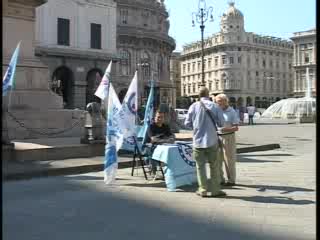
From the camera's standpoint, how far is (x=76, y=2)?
5166cm

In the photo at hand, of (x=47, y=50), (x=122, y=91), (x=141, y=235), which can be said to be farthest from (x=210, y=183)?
(x=122, y=91)

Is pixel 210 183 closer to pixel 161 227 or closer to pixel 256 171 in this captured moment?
pixel 161 227

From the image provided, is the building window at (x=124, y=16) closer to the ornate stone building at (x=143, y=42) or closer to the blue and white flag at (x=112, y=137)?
the ornate stone building at (x=143, y=42)

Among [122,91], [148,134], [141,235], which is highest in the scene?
[122,91]

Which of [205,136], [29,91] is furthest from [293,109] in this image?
[205,136]

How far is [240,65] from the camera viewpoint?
145250 mm

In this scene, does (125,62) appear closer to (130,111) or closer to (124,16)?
(124,16)

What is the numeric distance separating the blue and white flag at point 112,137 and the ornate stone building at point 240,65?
128 meters

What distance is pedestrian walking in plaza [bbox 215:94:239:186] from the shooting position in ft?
31.3

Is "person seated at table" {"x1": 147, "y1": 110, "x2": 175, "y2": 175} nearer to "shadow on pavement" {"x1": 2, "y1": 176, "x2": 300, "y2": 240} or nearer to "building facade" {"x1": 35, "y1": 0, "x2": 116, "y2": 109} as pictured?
"shadow on pavement" {"x1": 2, "y1": 176, "x2": 300, "y2": 240}

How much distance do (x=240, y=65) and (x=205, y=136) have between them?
139570 millimetres

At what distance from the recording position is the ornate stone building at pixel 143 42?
292 feet

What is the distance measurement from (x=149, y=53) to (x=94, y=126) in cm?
7883

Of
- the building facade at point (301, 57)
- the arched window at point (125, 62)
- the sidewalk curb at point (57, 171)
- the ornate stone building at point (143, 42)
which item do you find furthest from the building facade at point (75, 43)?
the building facade at point (301, 57)
